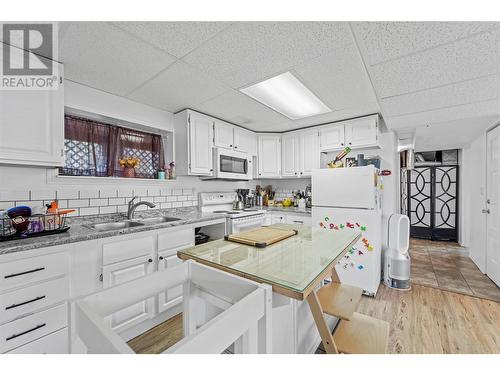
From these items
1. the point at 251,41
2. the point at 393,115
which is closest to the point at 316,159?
the point at 393,115

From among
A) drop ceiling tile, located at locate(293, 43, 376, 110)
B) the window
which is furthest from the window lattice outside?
drop ceiling tile, located at locate(293, 43, 376, 110)

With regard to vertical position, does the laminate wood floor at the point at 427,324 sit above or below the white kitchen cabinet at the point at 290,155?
below

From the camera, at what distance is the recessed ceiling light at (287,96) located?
83.1 inches

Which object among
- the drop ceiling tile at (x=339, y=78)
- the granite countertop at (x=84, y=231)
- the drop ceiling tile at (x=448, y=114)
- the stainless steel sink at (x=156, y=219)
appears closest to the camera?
the granite countertop at (x=84, y=231)

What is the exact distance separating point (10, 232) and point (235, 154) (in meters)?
2.43

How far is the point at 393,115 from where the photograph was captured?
8.30ft

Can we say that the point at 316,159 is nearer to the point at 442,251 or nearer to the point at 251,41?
the point at 251,41

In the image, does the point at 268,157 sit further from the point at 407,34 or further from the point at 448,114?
the point at 407,34

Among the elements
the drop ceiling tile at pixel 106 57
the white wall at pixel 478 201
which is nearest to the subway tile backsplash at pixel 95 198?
the drop ceiling tile at pixel 106 57

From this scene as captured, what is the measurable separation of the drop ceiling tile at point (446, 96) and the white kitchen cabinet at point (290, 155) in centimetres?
146

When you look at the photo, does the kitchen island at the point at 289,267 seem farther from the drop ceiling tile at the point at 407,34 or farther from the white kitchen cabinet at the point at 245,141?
the white kitchen cabinet at the point at 245,141

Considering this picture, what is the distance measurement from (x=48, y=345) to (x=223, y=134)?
2636 millimetres

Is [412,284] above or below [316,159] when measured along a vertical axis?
below

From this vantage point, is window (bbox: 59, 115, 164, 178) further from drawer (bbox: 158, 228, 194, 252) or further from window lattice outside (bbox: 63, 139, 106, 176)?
drawer (bbox: 158, 228, 194, 252)
